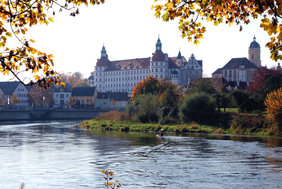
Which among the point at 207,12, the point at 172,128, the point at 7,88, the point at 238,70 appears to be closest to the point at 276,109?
the point at 172,128

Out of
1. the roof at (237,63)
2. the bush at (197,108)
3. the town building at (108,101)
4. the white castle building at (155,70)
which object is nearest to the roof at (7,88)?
the town building at (108,101)

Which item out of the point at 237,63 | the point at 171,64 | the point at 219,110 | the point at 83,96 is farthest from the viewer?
the point at 171,64

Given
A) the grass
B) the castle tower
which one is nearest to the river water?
the grass

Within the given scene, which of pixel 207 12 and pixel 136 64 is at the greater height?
pixel 136 64

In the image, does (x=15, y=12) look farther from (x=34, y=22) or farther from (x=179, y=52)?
(x=179, y=52)

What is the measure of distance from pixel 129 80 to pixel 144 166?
167963 millimetres

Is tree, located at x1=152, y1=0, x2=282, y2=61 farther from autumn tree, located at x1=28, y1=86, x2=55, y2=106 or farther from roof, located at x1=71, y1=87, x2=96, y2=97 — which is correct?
roof, located at x1=71, y1=87, x2=96, y2=97

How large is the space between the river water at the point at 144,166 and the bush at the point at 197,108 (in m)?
20.5

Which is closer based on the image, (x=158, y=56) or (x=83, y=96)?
(x=83, y=96)

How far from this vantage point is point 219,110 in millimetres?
58969

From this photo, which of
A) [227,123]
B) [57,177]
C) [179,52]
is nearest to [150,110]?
[227,123]

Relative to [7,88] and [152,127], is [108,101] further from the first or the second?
[152,127]

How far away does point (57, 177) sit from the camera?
21.2 meters

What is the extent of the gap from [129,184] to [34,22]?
12.9m
